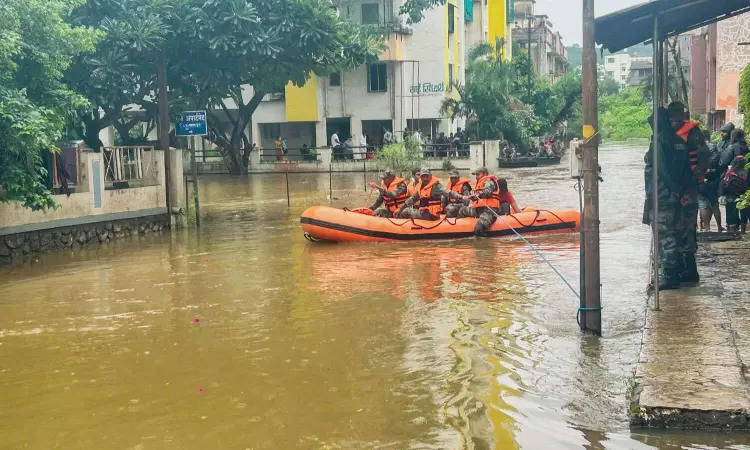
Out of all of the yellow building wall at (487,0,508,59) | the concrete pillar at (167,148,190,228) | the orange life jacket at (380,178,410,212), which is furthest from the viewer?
the yellow building wall at (487,0,508,59)

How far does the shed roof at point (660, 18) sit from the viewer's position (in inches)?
337

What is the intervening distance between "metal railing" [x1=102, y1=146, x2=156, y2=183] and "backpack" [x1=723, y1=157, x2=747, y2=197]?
11628 mm

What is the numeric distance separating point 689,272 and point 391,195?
352 inches

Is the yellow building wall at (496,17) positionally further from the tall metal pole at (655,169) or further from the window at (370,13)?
the tall metal pole at (655,169)

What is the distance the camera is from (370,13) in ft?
139

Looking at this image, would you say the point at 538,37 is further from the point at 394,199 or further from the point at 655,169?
the point at 655,169

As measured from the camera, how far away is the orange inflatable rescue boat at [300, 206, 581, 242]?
1678 cm

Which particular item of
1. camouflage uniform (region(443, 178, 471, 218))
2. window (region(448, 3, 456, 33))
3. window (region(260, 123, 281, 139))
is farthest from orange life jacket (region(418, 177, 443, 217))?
window (region(448, 3, 456, 33))

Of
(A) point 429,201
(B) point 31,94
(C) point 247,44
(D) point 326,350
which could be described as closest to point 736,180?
(A) point 429,201

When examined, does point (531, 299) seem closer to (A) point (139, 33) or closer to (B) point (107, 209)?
(B) point (107, 209)

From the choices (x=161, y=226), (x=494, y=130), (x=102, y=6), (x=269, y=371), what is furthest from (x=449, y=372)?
(x=494, y=130)

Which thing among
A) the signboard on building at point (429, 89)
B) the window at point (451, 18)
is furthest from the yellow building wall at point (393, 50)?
the window at point (451, 18)

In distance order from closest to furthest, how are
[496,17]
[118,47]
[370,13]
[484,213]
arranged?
[484,213], [118,47], [370,13], [496,17]

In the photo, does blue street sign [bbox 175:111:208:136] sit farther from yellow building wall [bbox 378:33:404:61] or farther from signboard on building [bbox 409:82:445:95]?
signboard on building [bbox 409:82:445:95]
